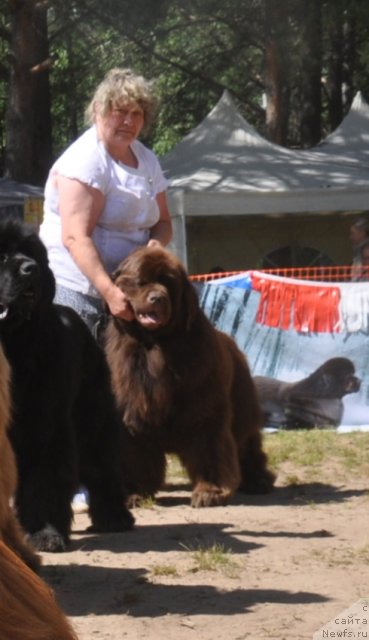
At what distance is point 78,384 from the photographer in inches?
234

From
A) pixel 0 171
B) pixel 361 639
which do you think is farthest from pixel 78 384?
pixel 0 171

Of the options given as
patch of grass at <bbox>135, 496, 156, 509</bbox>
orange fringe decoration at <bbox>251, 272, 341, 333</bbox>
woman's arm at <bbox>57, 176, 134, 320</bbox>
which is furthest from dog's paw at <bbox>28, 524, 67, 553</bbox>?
orange fringe decoration at <bbox>251, 272, 341, 333</bbox>

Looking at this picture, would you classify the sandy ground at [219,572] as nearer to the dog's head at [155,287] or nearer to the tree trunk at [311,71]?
the dog's head at [155,287]

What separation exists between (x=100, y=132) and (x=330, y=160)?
12096 millimetres

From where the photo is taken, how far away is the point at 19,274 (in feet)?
17.6

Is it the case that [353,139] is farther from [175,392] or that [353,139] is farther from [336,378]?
[175,392]

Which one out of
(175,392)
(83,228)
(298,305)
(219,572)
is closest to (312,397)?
(298,305)

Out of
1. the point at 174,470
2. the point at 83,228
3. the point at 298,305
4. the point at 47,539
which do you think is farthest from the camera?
the point at 298,305

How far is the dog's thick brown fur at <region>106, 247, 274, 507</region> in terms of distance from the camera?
6.85 meters

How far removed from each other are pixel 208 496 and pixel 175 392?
56cm

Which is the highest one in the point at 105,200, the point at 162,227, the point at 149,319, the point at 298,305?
the point at 105,200

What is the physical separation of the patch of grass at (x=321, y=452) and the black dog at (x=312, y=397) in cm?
61

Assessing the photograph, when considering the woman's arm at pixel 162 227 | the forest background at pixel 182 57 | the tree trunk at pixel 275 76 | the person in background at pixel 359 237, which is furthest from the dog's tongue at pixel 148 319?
the tree trunk at pixel 275 76

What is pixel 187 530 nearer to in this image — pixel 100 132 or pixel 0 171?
pixel 100 132
